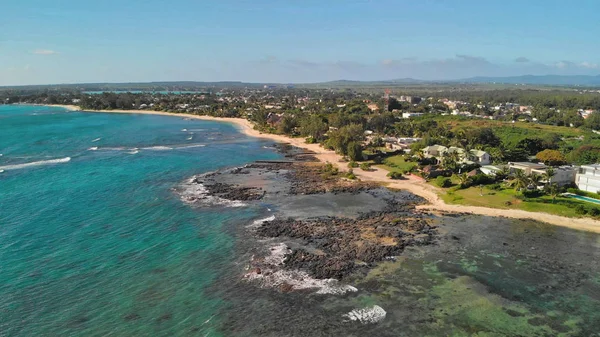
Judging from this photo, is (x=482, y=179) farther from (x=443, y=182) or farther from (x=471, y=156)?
(x=471, y=156)

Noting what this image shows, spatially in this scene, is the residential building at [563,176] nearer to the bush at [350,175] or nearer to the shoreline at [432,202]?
the shoreline at [432,202]

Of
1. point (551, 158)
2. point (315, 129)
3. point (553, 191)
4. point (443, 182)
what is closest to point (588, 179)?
point (553, 191)

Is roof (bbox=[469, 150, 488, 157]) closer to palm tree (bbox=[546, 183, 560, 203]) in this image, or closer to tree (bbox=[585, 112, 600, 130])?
palm tree (bbox=[546, 183, 560, 203])

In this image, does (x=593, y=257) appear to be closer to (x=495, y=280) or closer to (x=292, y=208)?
(x=495, y=280)

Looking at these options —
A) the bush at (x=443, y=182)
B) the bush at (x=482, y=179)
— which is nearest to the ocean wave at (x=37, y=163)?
the bush at (x=443, y=182)


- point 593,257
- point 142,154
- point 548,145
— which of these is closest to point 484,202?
point 593,257

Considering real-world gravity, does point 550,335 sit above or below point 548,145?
below
